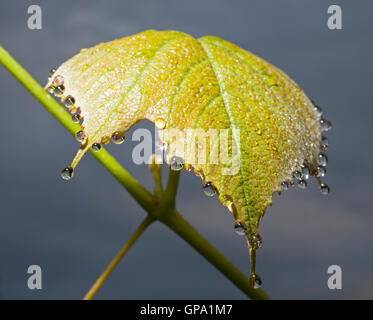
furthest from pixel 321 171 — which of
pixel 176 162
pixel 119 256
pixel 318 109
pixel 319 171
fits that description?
pixel 119 256

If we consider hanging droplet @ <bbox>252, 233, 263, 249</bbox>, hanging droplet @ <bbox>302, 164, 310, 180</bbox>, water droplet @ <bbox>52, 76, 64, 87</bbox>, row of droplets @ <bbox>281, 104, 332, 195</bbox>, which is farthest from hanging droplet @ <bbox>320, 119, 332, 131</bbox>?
water droplet @ <bbox>52, 76, 64, 87</bbox>

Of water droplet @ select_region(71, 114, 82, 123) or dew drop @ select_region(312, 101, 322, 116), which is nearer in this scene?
water droplet @ select_region(71, 114, 82, 123)

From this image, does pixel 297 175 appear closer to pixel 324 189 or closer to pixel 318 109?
pixel 324 189

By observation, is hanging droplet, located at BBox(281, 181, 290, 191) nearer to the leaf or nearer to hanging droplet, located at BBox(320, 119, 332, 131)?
the leaf

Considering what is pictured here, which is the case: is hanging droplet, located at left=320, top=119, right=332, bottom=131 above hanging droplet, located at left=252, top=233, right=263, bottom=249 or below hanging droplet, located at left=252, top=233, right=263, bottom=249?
above

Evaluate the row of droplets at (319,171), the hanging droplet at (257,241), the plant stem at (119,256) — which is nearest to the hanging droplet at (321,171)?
the row of droplets at (319,171)
